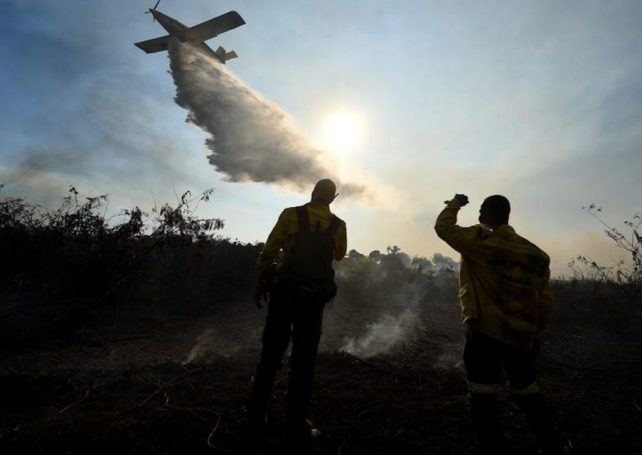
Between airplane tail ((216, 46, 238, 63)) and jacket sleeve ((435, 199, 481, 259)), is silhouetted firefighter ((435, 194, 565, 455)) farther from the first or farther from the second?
airplane tail ((216, 46, 238, 63))

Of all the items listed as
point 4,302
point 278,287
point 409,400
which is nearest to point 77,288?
Answer: point 4,302

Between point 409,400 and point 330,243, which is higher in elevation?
point 330,243

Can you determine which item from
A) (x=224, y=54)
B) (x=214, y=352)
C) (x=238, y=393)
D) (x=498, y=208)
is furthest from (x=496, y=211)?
(x=224, y=54)

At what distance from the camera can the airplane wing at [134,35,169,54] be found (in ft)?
57.9

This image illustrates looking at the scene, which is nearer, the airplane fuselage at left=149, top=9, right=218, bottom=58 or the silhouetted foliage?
the silhouetted foliage

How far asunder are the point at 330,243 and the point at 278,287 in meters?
0.65

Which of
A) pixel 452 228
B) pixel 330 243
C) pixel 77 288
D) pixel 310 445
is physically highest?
pixel 452 228

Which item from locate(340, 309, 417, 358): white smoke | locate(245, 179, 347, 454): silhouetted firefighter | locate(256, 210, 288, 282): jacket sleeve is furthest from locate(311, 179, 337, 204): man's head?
locate(340, 309, 417, 358): white smoke

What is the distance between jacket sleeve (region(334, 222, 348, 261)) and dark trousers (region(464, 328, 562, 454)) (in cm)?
150

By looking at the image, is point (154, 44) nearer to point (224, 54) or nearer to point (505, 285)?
point (224, 54)

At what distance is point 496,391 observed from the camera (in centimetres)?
277

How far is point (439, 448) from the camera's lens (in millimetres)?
3098

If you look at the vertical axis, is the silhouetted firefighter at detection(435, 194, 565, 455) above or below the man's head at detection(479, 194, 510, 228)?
below

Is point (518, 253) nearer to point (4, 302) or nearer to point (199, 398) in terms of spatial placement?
point (199, 398)
